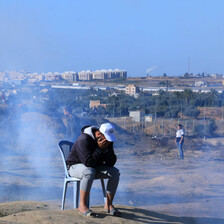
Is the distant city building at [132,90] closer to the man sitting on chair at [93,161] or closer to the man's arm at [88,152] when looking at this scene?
the man sitting on chair at [93,161]

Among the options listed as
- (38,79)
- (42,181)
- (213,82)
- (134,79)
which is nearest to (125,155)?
(42,181)

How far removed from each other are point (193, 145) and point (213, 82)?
67.1 feet

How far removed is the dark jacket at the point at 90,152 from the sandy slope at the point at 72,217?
0.62 meters

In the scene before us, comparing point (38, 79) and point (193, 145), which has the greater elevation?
point (38, 79)

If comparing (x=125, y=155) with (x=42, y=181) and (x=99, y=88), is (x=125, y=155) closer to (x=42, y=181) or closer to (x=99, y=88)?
(x=42, y=181)

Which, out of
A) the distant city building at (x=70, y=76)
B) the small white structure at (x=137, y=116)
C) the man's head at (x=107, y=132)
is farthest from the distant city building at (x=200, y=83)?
the man's head at (x=107, y=132)

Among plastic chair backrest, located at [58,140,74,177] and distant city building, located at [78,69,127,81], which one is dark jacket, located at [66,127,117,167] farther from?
distant city building, located at [78,69,127,81]

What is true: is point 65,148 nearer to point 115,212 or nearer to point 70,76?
point 115,212

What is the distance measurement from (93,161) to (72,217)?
27.9 inches

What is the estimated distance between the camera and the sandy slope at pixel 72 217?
4.84 m

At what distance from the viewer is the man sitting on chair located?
5238 millimetres

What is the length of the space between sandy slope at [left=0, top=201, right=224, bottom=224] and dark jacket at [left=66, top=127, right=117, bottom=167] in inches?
24.5

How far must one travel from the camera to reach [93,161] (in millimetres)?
5273

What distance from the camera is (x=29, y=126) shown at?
60.2ft
